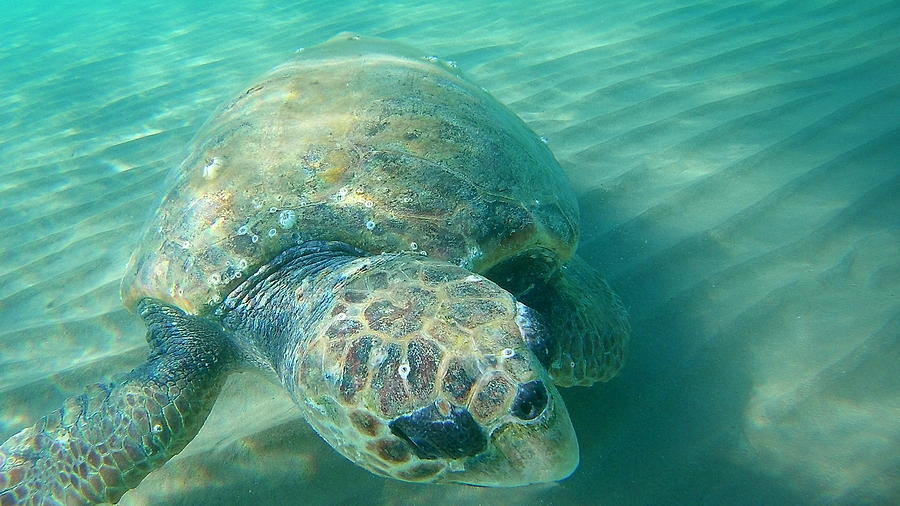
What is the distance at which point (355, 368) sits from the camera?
1.67 metres

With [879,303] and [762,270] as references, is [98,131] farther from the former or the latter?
[879,303]

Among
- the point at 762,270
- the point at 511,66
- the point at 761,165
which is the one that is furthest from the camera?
the point at 511,66

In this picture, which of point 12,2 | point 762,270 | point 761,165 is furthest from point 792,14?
point 12,2

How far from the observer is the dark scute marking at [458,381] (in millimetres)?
1534

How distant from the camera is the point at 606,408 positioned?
2.71 meters

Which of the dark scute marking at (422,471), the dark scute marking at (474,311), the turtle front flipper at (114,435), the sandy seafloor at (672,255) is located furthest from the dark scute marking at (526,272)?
the turtle front flipper at (114,435)

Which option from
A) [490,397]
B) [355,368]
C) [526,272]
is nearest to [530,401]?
[490,397]

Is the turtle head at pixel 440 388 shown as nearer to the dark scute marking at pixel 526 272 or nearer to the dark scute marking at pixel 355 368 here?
the dark scute marking at pixel 355 368

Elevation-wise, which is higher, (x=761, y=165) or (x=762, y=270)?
(x=761, y=165)

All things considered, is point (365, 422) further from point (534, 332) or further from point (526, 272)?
point (526, 272)

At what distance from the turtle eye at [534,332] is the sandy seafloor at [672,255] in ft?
3.40

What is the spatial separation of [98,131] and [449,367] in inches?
338

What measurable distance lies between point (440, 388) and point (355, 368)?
0.32 m

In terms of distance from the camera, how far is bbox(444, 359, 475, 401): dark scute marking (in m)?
1.53
